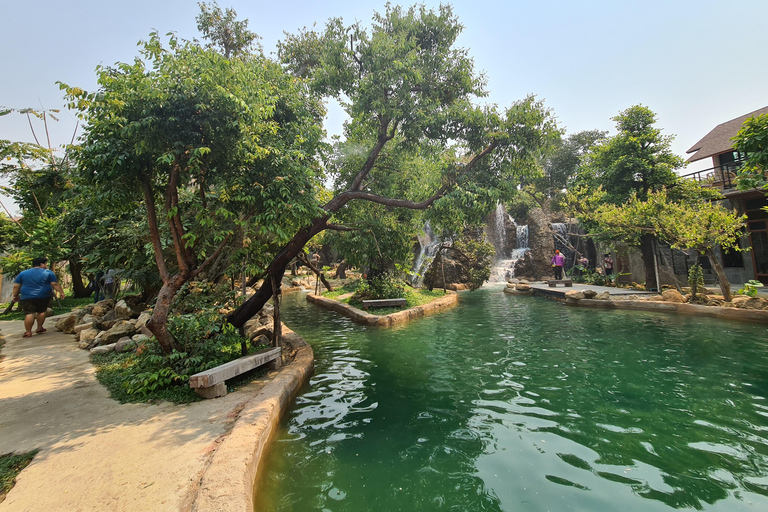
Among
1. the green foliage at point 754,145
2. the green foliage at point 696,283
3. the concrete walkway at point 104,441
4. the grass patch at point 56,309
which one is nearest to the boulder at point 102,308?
the grass patch at point 56,309

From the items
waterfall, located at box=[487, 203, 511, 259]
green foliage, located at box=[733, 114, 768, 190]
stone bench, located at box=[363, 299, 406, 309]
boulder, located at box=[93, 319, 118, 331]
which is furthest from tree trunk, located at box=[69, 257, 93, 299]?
→ waterfall, located at box=[487, 203, 511, 259]

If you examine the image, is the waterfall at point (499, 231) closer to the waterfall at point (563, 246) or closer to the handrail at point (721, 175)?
the waterfall at point (563, 246)

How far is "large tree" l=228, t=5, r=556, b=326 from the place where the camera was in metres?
7.90

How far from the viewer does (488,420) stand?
172 inches

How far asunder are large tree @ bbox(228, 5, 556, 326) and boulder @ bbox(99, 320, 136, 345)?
3981 mm

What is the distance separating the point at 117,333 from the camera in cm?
741

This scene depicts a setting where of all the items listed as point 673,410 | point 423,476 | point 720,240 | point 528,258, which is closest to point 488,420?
point 423,476

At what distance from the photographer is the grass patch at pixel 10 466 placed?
2734mm

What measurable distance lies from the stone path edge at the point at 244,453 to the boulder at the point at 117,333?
4.39m

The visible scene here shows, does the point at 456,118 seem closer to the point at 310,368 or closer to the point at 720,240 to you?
the point at 310,368

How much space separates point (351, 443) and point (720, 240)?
11.9 m

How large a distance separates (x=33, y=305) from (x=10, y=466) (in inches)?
296

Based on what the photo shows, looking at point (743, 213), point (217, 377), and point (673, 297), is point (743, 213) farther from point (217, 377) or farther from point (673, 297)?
point (217, 377)

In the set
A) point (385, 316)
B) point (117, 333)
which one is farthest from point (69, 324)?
point (385, 316)
